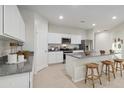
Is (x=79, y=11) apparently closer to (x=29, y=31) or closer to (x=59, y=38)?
(x=29, y=31)

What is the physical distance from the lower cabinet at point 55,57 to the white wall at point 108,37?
3639mm

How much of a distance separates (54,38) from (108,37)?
14.0 ft

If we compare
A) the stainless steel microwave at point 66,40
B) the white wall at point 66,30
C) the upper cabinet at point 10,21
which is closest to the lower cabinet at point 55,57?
the stainless steel microwave at point 66,40

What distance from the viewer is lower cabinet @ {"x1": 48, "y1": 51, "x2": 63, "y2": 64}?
5.65m

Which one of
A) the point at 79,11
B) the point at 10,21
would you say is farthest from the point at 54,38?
the point at 10,21

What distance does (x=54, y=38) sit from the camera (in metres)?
6.07

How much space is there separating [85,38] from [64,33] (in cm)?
209

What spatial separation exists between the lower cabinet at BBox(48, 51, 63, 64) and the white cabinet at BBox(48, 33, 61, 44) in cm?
72

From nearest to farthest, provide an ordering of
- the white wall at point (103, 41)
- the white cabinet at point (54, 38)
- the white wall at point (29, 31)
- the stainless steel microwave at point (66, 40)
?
1. the white wall at point (29, 31)
2. the white cabinet at point (54, 38)
3. the stainless steel microwave at point (66, 40)
4. the white wall at point (103, 41)

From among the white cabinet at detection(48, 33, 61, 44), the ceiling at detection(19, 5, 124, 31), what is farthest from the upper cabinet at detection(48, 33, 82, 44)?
the ceiling at detection(19, 5, 124, 31)

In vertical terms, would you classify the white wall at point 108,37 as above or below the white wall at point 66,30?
below

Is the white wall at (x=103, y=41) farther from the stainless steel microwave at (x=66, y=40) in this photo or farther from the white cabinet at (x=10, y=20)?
the white cabinet at (x=10, y=20)

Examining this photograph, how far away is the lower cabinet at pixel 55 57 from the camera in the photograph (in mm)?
5652

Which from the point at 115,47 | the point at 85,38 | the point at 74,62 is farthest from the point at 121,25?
the point at 74,62
